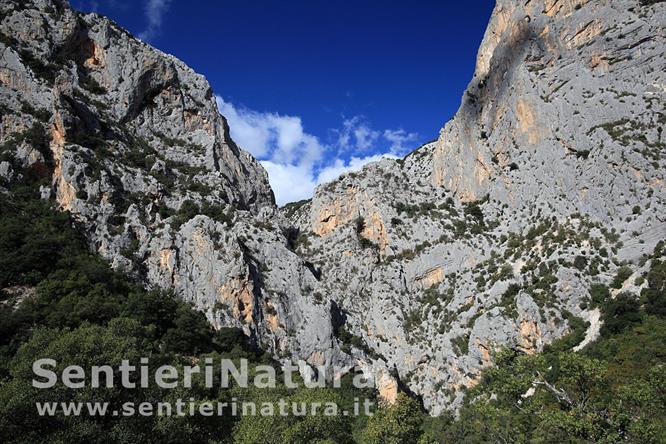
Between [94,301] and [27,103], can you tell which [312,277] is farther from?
[27,103]

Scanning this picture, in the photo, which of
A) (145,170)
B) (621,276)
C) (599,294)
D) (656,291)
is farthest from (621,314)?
(145,170)

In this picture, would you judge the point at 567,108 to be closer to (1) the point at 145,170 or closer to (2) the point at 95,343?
(2) the point at 95,343

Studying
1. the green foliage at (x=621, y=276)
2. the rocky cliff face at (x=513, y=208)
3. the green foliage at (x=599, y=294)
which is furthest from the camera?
the rocky cliff face at (x=513, y=208)

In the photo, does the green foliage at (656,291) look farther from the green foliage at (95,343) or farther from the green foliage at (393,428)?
the green foliage at (95,343)

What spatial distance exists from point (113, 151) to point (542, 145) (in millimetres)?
63812

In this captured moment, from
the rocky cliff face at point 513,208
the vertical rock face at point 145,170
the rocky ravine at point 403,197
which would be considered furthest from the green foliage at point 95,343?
the rocky cliff face at point 513,208

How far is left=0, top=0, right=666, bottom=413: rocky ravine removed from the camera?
4994cm

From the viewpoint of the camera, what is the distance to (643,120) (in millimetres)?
51781

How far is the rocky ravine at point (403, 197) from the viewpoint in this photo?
49938 millimetres

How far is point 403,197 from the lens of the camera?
7725 cm

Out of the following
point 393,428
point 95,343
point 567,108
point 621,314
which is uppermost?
point 567,108

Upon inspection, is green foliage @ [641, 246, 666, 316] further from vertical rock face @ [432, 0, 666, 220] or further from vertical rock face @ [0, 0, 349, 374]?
vertical rock face @ [0, 0, 349, 374]

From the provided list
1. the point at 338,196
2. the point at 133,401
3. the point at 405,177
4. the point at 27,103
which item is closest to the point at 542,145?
the point at 405,177

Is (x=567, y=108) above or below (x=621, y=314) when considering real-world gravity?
above
